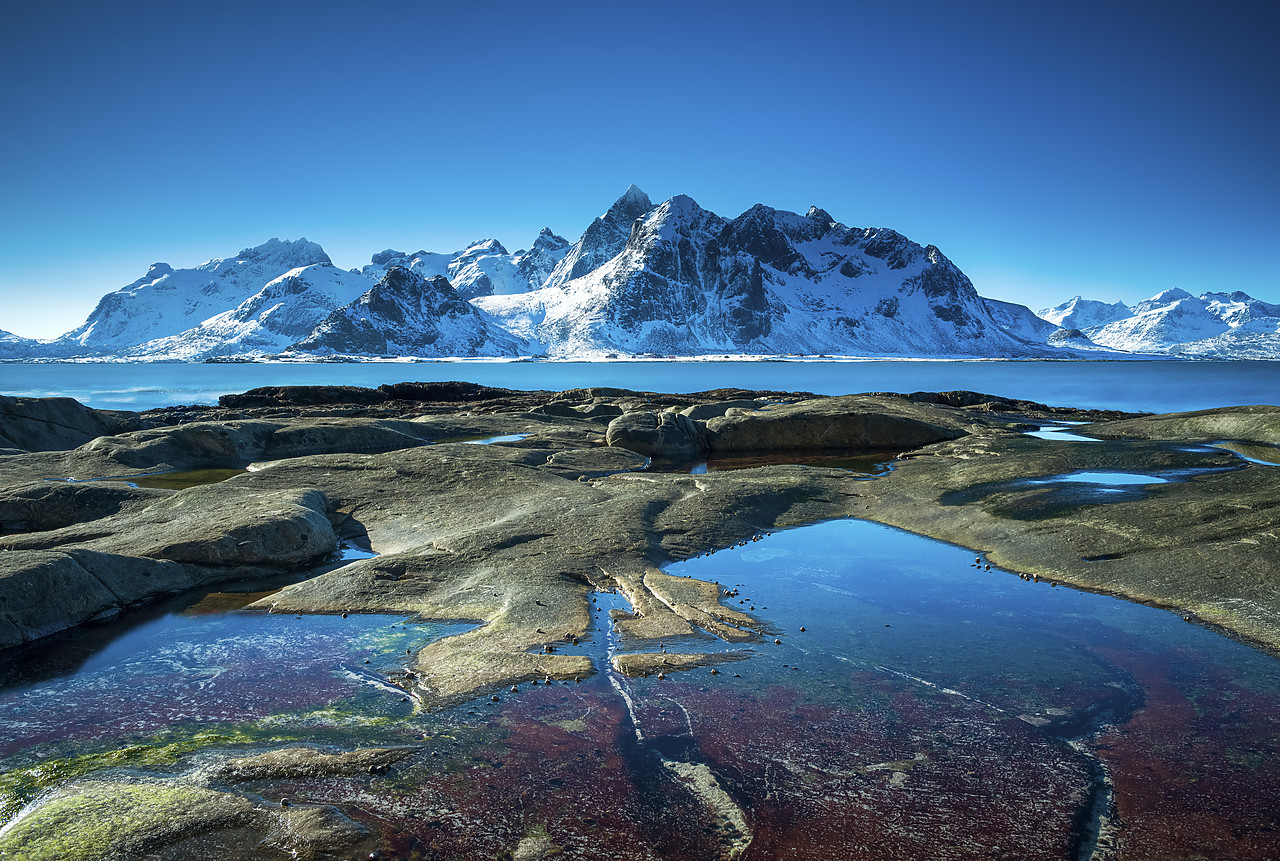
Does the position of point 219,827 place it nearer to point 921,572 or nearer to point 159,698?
point 159,698

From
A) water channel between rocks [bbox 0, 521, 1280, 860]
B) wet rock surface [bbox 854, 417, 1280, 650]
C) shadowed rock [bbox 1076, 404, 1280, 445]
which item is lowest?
water channel between rocks [bbox 0, 521, 1280, 860]

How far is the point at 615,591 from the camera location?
11156 millimetres

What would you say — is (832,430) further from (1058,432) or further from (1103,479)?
(1103,479)

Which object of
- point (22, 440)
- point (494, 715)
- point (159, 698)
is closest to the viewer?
point (494, 715)

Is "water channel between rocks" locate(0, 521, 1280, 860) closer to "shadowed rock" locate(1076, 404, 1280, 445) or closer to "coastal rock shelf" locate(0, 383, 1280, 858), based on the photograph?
"coastal rock shelf" locate(0, 383, 1280, 858)

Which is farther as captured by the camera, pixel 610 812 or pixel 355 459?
pixel 355 459

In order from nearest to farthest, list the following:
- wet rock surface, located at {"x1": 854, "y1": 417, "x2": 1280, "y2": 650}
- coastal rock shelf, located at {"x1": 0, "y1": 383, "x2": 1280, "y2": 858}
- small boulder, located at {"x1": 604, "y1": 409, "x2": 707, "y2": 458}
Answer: coastal rock shelf, located at {"x1": 0, "y1": 383, "x2": 1280, "y2": 858} → wet rock surface, located at {"x1": 854, "y1": 417, "x2": 1280, "y2": 650} → small boulder, located at {"x1": 604, "y1": 409, "x2": 707, "y2": 458}

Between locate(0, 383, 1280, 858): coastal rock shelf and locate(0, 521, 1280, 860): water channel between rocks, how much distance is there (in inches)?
1.9

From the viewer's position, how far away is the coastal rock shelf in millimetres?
6000

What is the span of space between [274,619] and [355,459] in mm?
9101

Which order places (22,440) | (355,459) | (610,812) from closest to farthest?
(610,812)
(355,459)
(22,440)

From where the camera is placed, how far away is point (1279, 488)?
12805 mm

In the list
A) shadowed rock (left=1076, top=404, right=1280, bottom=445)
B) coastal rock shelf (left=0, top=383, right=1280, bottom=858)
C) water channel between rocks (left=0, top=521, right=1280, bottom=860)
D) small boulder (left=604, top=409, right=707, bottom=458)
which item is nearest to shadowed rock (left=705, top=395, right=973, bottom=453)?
small boulder (left=604, top=409, right=707, bottom=458)

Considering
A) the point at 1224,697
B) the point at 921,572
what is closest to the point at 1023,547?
the point at 921,572
